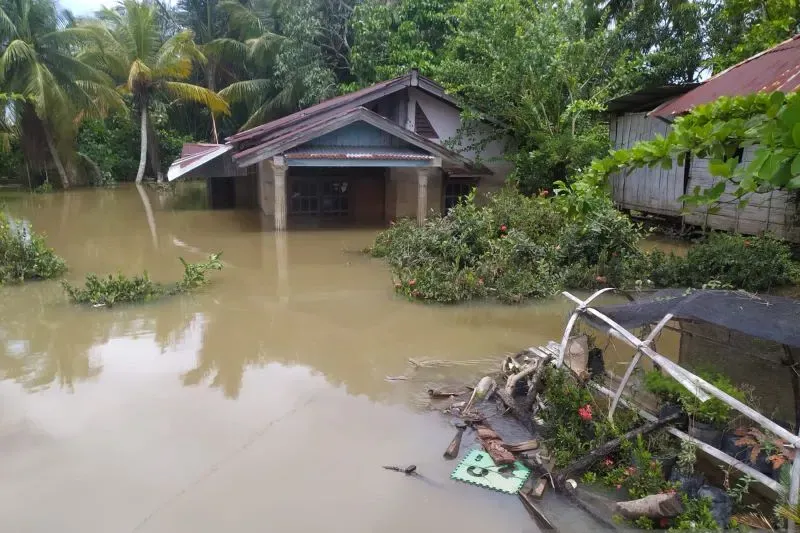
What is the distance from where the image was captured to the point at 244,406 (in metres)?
6.07

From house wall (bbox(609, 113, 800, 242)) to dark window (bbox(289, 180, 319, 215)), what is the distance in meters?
8.59

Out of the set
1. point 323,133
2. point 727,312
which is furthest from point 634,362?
point 323,133

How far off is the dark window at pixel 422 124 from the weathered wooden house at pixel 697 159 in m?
4.99

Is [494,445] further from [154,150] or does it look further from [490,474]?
[154,150]

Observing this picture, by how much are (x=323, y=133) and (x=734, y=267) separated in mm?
9405

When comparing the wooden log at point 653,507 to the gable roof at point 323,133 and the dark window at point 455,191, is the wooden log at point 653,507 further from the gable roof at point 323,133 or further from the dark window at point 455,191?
the dark window at point 455,191

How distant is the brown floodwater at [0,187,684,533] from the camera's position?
443 cm

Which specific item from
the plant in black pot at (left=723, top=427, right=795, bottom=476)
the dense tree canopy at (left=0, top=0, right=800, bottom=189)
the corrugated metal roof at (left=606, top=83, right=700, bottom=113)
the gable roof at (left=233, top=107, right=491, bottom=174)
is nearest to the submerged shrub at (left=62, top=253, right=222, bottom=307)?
the gable roof at (left=233, top=107, right=491, bottom=174)

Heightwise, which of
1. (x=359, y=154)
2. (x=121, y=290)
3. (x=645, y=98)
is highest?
(x=645, y=98)

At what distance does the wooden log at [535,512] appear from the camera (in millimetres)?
4191

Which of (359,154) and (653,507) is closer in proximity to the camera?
(653,507)

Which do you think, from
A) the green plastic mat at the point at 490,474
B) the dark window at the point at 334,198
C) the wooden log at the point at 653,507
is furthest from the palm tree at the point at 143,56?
the wooden log at the point at 653,507

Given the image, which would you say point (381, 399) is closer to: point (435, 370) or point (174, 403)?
point (435, 370)

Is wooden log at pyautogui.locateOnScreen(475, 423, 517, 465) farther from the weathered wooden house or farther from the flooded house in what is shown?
the flooded house
